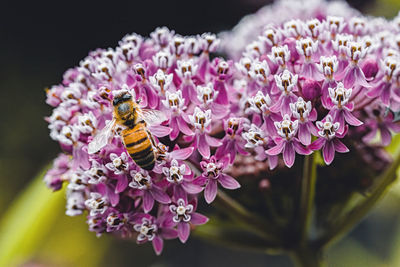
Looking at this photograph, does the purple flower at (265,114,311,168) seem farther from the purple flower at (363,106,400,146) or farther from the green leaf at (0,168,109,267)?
the green leaf at (0,168,109,267)

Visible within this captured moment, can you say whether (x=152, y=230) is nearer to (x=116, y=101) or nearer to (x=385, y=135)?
(x=116, y=101)

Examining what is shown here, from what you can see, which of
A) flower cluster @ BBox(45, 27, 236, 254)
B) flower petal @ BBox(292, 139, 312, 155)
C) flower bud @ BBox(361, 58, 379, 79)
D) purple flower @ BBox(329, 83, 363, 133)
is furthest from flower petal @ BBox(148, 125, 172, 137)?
flower bud @ BBox(361, 58, 379, 79)

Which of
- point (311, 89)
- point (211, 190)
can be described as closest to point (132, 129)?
point (211, 190)

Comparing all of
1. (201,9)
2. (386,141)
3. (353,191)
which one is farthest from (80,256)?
(201,9)

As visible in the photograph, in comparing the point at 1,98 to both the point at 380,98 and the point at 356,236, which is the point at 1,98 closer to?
the point at 356,236

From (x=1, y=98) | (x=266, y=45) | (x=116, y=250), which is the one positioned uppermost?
(x=266, y=45)

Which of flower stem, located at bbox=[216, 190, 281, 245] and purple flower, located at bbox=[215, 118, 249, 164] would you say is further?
flower stem, located at bbox=[216, 190, 281, 245]

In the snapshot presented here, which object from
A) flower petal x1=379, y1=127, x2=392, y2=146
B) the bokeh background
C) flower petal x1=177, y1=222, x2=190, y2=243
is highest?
flower petal x1=379, y1=127, x2=392, y2=146

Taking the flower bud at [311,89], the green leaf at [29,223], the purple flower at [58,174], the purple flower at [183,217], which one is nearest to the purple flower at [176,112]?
the purple flower at [183,217]
